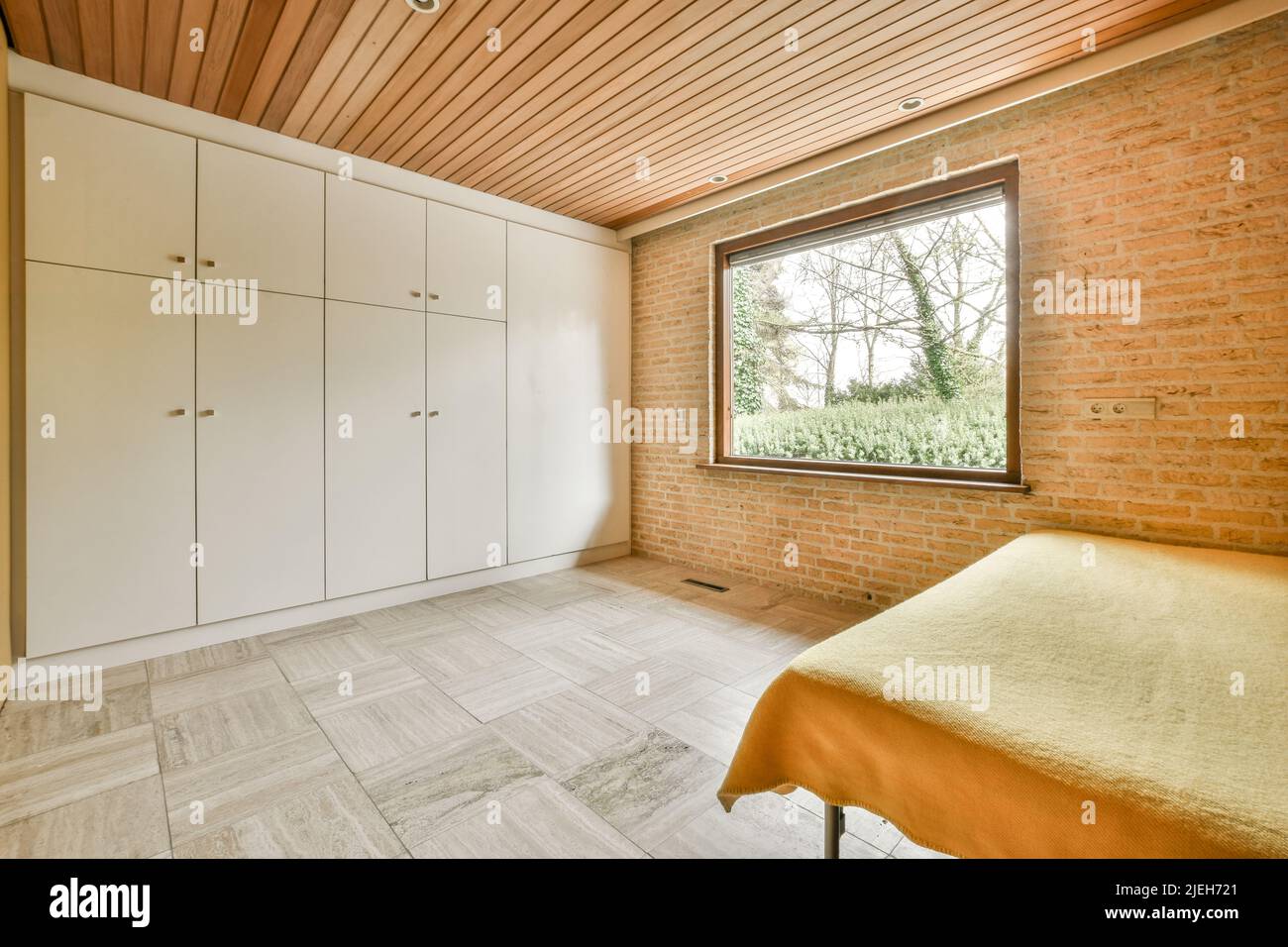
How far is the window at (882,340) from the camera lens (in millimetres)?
2980

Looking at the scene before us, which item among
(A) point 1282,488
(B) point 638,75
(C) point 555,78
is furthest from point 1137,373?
(C) point 555,78

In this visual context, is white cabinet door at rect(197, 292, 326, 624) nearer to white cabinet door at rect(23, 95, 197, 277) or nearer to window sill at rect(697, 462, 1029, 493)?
white cabinet door at rect(23, 95, 197, 277)

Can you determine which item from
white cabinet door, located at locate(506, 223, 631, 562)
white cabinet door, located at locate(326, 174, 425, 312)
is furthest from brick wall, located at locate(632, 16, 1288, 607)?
white cabinet door, located at locate(326, 174, 425, 312)

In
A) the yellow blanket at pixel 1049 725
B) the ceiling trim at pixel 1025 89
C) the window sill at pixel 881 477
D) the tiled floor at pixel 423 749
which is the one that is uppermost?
the ceiling trim at pixel 1025 89

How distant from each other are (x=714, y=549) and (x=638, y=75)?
3.06 metres

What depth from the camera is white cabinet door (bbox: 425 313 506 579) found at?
3729mm

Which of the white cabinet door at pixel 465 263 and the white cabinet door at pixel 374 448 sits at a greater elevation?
the white cabinet door at pixel 465 263

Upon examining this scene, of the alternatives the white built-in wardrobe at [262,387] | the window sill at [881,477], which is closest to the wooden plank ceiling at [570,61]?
the white built-in wardrobe at [262,387]

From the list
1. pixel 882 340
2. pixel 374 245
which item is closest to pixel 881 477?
pixel 882 340

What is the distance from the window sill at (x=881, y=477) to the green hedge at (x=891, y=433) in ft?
0.43

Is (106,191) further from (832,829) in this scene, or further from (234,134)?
(832,829)

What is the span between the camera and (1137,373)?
247cm

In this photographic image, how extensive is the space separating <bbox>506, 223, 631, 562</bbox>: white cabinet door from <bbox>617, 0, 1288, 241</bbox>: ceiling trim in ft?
3.80

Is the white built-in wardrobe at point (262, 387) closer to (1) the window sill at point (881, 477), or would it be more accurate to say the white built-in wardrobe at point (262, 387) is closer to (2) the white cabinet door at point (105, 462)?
(2) the white cabinet door at point (105, 462)
